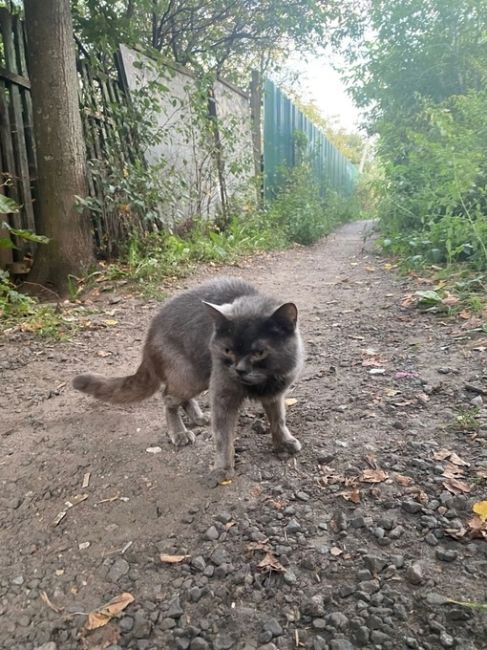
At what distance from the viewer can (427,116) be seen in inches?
304

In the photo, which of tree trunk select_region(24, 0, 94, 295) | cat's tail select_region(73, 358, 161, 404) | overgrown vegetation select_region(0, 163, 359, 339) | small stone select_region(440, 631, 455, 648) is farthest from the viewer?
tree trunk select_region(24, 0, 94, 295)

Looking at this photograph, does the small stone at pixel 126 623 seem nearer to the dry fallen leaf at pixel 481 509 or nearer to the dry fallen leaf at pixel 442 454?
the dry fallen leaf at pixel 481 509

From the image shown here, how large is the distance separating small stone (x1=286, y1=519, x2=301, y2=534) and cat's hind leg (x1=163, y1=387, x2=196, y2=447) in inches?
33.4

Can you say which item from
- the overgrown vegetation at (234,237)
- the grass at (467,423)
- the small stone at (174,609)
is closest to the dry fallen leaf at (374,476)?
the grass at (467,423)

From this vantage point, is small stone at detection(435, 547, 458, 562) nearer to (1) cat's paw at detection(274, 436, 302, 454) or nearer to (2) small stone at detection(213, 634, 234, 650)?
(2) small stone at detection(213, 634, 234, 650)

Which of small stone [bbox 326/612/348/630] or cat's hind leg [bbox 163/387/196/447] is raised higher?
cat's hind leg [bbox 163/387/196/447]

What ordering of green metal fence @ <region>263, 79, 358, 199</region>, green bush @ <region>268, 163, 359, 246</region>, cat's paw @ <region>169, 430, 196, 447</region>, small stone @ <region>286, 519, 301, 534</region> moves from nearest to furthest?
small stone @ <region>286, 519, 301, 534</region> → cat's paw @ <region>169, 430, 196, 447</region> → green bush @ <region>268, 163, 359, 246</region> → green metal fence @ <region>263, 79, 358, 199</region>

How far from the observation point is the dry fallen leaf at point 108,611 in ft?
4.69

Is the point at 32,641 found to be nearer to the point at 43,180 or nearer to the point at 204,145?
the point at 43,180

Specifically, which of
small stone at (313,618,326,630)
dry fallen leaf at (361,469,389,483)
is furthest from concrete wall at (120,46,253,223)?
small stone at (313,618,326,630)

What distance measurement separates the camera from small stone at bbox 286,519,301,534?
176cm

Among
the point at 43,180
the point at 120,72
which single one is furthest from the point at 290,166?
the point at 43,180

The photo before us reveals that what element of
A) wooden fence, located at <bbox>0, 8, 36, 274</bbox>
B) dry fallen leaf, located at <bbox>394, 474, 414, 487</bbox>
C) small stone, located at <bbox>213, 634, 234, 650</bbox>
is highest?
wooden fence, located at <bbox>0, 8, 36, 274</bbox>

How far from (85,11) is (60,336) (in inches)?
170
